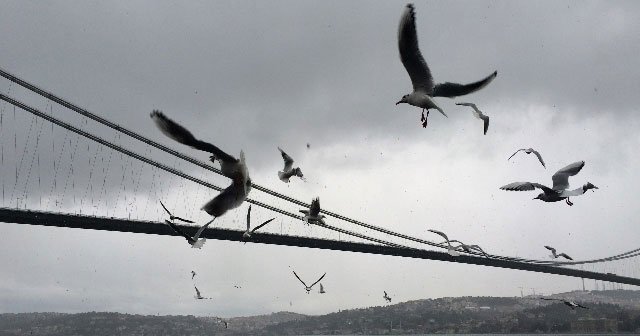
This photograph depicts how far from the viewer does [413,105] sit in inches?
167

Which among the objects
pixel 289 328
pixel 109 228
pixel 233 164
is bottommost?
pixel 289 328

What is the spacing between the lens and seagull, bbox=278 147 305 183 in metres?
8.04

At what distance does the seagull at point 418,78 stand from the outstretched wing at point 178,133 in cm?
143

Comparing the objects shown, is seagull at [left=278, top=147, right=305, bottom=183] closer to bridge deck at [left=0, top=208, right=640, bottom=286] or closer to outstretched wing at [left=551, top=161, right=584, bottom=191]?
outstretched wing at [left=551, top=161, right=584, bottom=191]

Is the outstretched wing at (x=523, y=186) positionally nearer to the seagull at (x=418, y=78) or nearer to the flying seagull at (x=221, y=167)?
the seagull at (x=418, y=78)

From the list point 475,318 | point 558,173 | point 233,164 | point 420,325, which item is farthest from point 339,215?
point 475,318

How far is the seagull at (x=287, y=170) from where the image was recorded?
8039mm

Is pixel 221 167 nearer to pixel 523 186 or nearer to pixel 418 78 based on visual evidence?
pixel 418 78

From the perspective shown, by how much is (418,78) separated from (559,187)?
342 centimetres

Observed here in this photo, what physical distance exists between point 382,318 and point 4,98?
510ft

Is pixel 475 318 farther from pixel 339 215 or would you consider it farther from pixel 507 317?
pixel 339 215

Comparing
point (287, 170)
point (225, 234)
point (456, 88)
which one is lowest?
point (456, 88)

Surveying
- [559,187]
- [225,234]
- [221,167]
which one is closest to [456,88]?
[221,167]

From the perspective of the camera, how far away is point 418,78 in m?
4.06
